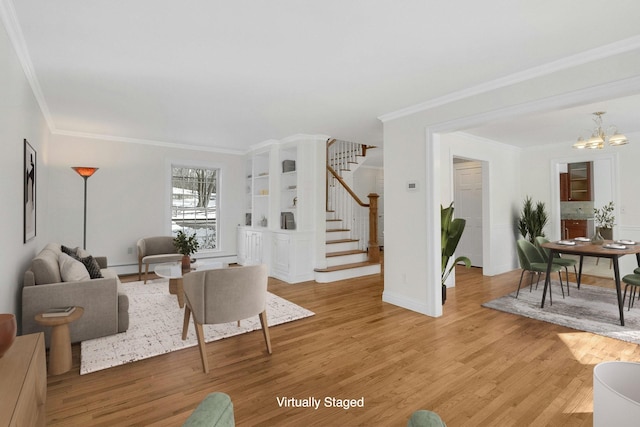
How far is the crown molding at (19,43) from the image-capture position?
2047 mm

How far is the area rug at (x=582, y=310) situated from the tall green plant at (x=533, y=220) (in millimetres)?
1361

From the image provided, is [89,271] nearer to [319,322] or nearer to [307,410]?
[319,322]

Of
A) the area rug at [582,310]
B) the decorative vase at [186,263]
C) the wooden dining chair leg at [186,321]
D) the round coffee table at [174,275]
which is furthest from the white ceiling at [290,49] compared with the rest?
the area rug at [582,310]

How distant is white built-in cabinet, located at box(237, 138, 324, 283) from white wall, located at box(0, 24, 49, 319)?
3365 mm

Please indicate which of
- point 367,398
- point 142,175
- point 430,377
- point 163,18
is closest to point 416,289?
point 430,377

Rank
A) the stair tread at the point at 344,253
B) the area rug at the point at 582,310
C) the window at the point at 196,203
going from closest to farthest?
1. the area rug at the point at 582,310
2. the stair tread at the point at 344,253
3. the window at the point at 196,203

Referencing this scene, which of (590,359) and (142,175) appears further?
(142,175)

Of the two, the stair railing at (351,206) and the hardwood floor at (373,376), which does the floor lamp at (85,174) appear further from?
the stair railing at (351,206)

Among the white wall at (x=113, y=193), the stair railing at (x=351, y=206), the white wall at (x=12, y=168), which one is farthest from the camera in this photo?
the stair railing at (x=351, y=206)

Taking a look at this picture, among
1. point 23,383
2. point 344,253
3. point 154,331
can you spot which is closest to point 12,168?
point 154,331

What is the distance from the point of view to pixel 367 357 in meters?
2.71

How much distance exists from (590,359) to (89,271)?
4923mm

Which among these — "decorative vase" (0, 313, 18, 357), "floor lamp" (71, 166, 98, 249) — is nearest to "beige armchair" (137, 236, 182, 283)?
"floor lamp" (71, 166, 98, 249)

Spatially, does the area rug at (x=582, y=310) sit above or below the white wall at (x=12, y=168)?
below
